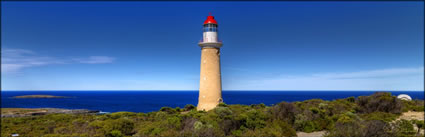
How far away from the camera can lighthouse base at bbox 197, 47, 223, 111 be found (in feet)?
63.9

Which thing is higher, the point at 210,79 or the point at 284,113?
the point at 210,79

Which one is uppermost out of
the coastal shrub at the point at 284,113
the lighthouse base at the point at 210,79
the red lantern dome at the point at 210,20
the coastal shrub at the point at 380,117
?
the red lantern dome at the point at 210,20

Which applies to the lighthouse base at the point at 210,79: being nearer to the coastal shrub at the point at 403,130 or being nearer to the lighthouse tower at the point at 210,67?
the lighthouse tower at the point at 210,67

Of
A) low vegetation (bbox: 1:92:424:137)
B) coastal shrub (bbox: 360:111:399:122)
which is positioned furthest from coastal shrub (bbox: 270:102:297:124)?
coastal shrub (bbox: 360:111:399:122)

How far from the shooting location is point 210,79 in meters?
19.5

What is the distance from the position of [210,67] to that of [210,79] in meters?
1.11

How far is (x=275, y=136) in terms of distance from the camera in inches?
476

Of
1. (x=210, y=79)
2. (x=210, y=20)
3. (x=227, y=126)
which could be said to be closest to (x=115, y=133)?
(x=227, y=126)

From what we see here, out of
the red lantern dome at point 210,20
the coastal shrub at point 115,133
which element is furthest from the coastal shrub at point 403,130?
the coastal shrub at point 115,133

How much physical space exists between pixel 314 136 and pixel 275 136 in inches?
141

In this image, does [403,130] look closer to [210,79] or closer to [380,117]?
[380,117]

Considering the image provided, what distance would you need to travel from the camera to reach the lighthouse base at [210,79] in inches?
766

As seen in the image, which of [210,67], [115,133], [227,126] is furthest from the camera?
[210,67]

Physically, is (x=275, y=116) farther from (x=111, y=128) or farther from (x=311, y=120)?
(x=111, y=128)
